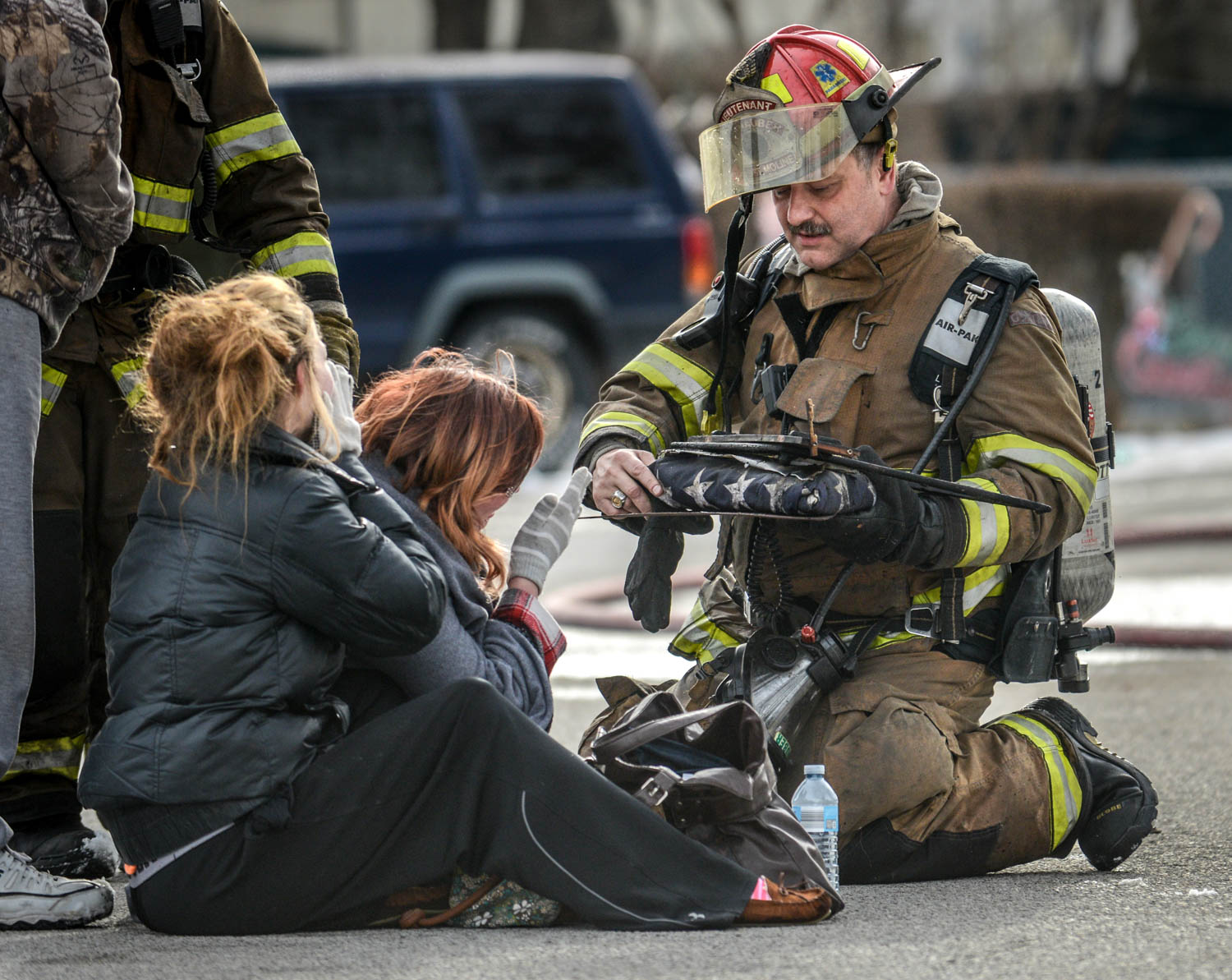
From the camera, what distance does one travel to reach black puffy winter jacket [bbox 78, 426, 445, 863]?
3230 millimetres

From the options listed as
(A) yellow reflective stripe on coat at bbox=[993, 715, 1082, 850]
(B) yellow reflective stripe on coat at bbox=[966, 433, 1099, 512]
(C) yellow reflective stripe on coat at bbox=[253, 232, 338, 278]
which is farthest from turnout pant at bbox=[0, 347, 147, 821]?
(A) yellow reflective stripe on coat at bbox=[993, 715, 1082, 850]

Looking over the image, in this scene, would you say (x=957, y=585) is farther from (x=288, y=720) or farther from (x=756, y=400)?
(x=288, y=720)

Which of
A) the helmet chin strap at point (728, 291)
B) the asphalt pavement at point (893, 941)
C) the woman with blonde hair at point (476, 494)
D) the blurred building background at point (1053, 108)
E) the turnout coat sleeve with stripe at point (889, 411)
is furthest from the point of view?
the blurred building background at point (1053, 108)

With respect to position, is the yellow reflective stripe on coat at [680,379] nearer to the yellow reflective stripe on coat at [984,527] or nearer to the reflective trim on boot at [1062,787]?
the yellow reflective stripe on coat at [984,527]

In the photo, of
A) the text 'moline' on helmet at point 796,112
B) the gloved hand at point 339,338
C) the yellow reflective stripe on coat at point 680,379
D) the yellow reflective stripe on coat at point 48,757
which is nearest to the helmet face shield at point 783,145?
the text 'moline' on helmet at point 796,112

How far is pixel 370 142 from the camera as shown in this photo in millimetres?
10555

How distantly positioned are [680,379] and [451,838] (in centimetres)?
135

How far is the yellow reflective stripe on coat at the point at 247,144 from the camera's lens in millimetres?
4094

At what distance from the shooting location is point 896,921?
3426 mm

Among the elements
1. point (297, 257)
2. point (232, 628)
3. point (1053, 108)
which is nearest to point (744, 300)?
point (297, 257)

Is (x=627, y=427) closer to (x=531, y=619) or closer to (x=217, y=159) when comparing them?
(x=531, y=619)

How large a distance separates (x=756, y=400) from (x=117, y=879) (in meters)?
1.63

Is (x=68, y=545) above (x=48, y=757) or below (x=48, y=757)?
above

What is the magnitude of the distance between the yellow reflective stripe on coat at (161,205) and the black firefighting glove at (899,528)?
1440 millimetres
